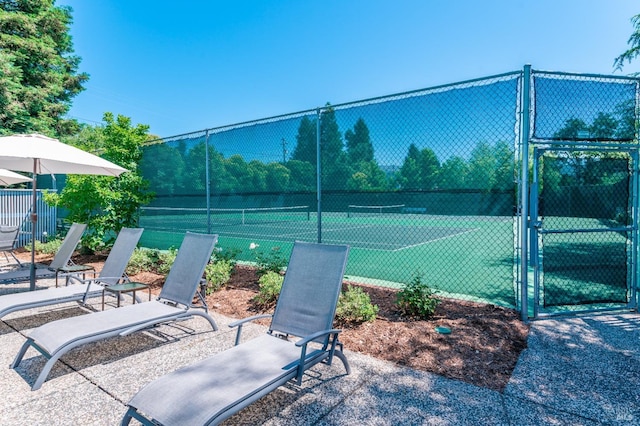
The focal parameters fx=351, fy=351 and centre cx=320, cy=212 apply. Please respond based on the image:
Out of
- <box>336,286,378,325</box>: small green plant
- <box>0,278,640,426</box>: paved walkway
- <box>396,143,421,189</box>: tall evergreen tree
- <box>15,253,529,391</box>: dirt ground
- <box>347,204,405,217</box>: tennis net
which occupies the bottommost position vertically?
<box>0,278,640,426</box>: paved walkway

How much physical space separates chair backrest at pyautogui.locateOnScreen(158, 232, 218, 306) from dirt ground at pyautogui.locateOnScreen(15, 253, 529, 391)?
87cm

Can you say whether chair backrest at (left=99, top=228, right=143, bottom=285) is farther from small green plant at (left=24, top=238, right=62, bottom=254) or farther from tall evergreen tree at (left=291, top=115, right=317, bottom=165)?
small green plant at (left=24, top=238, right=62, bottom=254)

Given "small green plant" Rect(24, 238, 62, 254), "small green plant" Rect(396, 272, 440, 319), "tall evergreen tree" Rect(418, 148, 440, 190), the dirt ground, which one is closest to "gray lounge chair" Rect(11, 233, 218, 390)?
the dirt ground

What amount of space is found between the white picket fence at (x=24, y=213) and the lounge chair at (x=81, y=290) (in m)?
8.56

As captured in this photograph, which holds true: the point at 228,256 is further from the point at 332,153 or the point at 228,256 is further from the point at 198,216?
the point at 332,153

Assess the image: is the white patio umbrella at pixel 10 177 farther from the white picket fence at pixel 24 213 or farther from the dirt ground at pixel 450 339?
the dirt ground at pixel 450 339

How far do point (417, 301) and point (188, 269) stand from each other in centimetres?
313

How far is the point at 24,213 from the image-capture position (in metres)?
12.7

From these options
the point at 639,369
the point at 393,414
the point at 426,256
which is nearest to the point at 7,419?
the point at 393,414

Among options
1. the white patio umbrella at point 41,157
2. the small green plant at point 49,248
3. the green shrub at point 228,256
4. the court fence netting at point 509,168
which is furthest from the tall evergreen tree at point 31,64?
the court fence netting at point 509,168

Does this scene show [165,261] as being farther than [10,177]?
No

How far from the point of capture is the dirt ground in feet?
11.1

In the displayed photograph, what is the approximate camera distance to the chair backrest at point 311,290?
133 inches

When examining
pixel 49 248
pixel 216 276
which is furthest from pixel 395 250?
pixel 49 248
